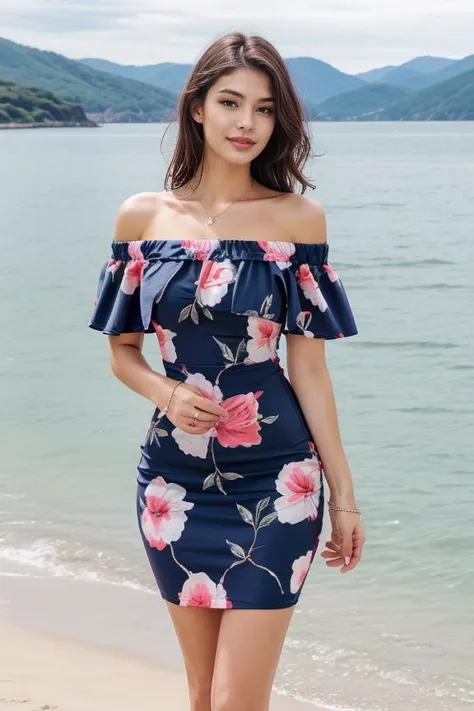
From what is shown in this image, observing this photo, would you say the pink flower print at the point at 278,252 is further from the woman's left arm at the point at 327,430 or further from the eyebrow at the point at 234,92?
the eyebrow at the point at 234,92

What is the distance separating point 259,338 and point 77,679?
2.40 m

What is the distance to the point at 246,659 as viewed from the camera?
2580 mm

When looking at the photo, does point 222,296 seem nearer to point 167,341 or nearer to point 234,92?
point 167,341

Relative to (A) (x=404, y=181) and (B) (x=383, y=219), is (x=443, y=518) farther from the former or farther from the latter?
(A) (x=404, y=181)

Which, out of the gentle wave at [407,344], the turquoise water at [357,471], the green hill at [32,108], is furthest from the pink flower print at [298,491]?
the green hill at [32,108]

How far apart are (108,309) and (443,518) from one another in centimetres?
464

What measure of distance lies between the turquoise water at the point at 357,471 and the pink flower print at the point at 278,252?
2.43 feet

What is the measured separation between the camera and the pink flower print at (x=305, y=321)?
2.84 m

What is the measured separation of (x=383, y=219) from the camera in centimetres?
3156

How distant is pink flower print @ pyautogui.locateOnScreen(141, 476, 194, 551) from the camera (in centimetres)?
274

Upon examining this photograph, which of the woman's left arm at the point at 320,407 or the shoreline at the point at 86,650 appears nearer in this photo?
the woman's left arm at the point at 320,407

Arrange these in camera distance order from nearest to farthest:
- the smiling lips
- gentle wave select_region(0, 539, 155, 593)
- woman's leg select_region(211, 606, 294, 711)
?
woman's leg select_region(211, 606, 294, 711), the smiling lips, gentle wave select_region(0, 539, 155, 593)

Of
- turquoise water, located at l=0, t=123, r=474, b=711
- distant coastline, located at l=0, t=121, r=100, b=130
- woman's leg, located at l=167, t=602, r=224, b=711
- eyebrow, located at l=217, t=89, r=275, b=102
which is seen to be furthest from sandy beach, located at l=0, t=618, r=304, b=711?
distant coastline, located at l=0, t=121, r=100, b=130

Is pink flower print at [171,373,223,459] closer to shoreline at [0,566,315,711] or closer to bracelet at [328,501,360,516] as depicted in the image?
bracelet at [328,501,360,516]
